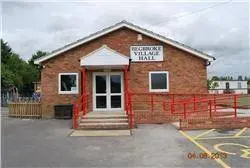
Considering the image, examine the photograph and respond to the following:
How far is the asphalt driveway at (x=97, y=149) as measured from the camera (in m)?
8.95

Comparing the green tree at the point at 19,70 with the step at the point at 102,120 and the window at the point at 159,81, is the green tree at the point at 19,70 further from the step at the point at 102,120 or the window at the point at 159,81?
the step at the point at 102,120

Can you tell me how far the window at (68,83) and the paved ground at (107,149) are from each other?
17.5 ft

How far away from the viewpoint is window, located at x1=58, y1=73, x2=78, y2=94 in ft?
65.0

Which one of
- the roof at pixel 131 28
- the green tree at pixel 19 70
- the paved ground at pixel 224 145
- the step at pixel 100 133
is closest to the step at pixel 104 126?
the step at pixel 100 133

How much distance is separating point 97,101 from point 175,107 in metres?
4.26

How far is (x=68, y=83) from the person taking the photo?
65.5ft

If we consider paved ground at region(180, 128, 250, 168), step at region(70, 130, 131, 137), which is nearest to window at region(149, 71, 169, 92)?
paved ground at region(180, 128, 250, 168)

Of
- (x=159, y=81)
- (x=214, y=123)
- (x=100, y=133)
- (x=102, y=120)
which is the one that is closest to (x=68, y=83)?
(x=159, y=81)

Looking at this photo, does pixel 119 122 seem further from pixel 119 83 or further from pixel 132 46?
pixel 132 46

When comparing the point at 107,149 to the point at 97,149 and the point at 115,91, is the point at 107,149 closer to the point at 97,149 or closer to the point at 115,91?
the point at 97,149

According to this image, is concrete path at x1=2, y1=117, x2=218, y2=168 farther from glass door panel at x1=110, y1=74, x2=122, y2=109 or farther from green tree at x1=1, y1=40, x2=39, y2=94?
green tree at x1=1, y1=40, x2=39, y2=94

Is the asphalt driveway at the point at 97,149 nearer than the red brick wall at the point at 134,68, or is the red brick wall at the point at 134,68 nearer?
the asphalt driveway at the point at 97,149

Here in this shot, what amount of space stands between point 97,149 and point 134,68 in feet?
31.0
